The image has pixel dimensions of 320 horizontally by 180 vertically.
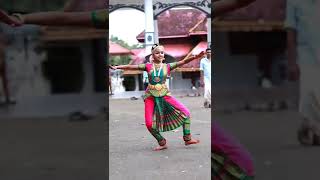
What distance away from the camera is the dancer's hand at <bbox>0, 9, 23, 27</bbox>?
5.85 ft

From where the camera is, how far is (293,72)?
5.94 feet

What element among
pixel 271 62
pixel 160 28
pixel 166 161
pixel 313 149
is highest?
pixel 160 28

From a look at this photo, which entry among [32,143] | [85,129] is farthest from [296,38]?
[32,143]

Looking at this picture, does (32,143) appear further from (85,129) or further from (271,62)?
(271,62)

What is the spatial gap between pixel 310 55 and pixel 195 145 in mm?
3458

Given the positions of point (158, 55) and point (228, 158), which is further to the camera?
point (158, 55)

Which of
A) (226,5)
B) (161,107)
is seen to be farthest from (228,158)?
(161,107)

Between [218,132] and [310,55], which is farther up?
[310,55]

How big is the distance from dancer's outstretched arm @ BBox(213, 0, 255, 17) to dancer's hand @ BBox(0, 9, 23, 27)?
0.68 meters

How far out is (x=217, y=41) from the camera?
6.05 ft

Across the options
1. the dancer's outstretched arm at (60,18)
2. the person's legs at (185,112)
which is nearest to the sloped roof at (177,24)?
the person's legs at (185,112)

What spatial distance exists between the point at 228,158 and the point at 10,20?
1.01 m

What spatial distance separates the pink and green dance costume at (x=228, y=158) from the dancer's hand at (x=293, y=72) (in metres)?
0.33

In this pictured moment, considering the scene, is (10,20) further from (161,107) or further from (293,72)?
(161,107)
